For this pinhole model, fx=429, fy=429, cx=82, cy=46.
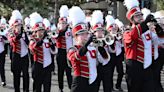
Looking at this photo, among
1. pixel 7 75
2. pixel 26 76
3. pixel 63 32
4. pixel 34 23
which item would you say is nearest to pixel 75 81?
pixel 34 23

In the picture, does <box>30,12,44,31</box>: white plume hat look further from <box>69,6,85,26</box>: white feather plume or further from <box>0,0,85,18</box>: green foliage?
<box>0,0,85,18</box>: green foliage

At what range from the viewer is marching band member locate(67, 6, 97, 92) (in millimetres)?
6717

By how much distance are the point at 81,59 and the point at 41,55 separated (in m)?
2.44

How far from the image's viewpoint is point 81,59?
268 inches

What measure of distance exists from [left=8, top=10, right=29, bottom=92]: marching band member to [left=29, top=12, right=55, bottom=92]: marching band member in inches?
30.8

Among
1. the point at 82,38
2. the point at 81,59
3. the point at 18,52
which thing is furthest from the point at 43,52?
the point at 82,38

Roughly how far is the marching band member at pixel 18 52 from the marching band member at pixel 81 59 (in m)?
3.21

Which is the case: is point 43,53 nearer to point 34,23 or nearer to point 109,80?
point 34,23

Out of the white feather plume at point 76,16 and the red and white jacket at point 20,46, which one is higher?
the white feather plume at point 76,16

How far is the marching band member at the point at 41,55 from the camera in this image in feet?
29.1

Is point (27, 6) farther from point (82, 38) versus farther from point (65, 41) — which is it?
point (82, 38)

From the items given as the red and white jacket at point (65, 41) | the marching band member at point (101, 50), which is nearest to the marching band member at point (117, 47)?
the red and white jacket at point (65, 41)

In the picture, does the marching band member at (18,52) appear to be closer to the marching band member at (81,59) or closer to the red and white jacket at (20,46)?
the red and white jacket at (20,46)

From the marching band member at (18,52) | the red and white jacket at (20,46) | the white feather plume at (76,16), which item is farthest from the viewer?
the red and white jacket at (20,46)
